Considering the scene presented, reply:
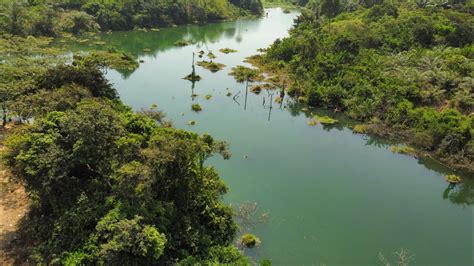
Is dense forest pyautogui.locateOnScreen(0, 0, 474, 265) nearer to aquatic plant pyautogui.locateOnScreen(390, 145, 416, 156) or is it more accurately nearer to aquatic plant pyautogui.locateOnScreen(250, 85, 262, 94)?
aquatic plant pyautogui.locateOnScreen(390, 145, 416, 156)

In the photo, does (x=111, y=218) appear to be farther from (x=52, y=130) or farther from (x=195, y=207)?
(x=52, y=130)

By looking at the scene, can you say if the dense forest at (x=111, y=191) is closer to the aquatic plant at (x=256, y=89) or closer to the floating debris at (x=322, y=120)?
the floating debris at (x=322, y=120)

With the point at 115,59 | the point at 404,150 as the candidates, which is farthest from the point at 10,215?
the point at 115,59

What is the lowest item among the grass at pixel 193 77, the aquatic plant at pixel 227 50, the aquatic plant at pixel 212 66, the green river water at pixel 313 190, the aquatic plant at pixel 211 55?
the green river water at pixel 313 190

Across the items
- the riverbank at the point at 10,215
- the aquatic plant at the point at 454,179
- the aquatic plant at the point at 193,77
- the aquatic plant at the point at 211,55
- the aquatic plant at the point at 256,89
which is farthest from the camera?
the aquatic plant at the point at 211,55

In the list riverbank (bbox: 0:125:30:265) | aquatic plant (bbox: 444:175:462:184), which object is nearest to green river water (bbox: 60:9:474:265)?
aquatic plant (bbox: 444:175:462:184)

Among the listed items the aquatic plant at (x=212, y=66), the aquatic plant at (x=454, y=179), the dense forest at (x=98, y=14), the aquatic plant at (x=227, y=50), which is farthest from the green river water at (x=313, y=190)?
the dense forest at (x=98, y=14)

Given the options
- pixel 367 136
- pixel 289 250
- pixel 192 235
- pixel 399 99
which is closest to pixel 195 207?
pixel 192 235
